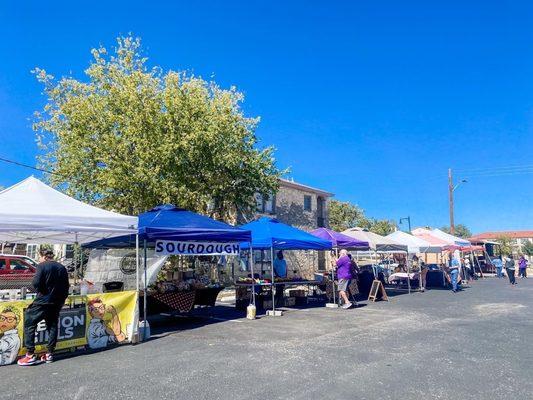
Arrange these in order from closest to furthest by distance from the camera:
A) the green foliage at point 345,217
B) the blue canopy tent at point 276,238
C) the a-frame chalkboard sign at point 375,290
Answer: the blue canopy tent at point 276,238 < the a-frame chalkboard sign at point 375,290 < the green foliage at point 345,217

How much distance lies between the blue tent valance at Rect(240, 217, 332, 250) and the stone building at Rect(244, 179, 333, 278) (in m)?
13.5

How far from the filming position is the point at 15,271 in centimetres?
1655

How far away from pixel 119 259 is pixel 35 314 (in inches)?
334

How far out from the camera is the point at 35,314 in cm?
664

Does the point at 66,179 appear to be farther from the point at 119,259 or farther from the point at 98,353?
the point at 98,353

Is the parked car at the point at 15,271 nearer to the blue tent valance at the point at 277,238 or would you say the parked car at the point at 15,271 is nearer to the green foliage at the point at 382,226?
the blue tent valance at the point at 277,238

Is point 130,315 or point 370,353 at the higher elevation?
point 130,315

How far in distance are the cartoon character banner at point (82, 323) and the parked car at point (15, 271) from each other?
9.60 metres

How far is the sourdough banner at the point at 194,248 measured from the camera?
376 inches

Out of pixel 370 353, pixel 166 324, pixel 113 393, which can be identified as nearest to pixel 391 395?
pixel 370 353

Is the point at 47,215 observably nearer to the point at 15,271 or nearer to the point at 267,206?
the point at 15,271

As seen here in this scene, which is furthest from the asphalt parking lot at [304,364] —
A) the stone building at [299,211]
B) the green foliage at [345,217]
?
the green foliage at [345,217]

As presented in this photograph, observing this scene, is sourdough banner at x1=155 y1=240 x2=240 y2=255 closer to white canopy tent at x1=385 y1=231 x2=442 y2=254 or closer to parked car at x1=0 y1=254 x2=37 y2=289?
parked car at x1=0 y1=254 x2=37 y2=289

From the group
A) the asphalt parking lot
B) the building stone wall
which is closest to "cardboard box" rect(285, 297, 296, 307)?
the asphalt parking lot
